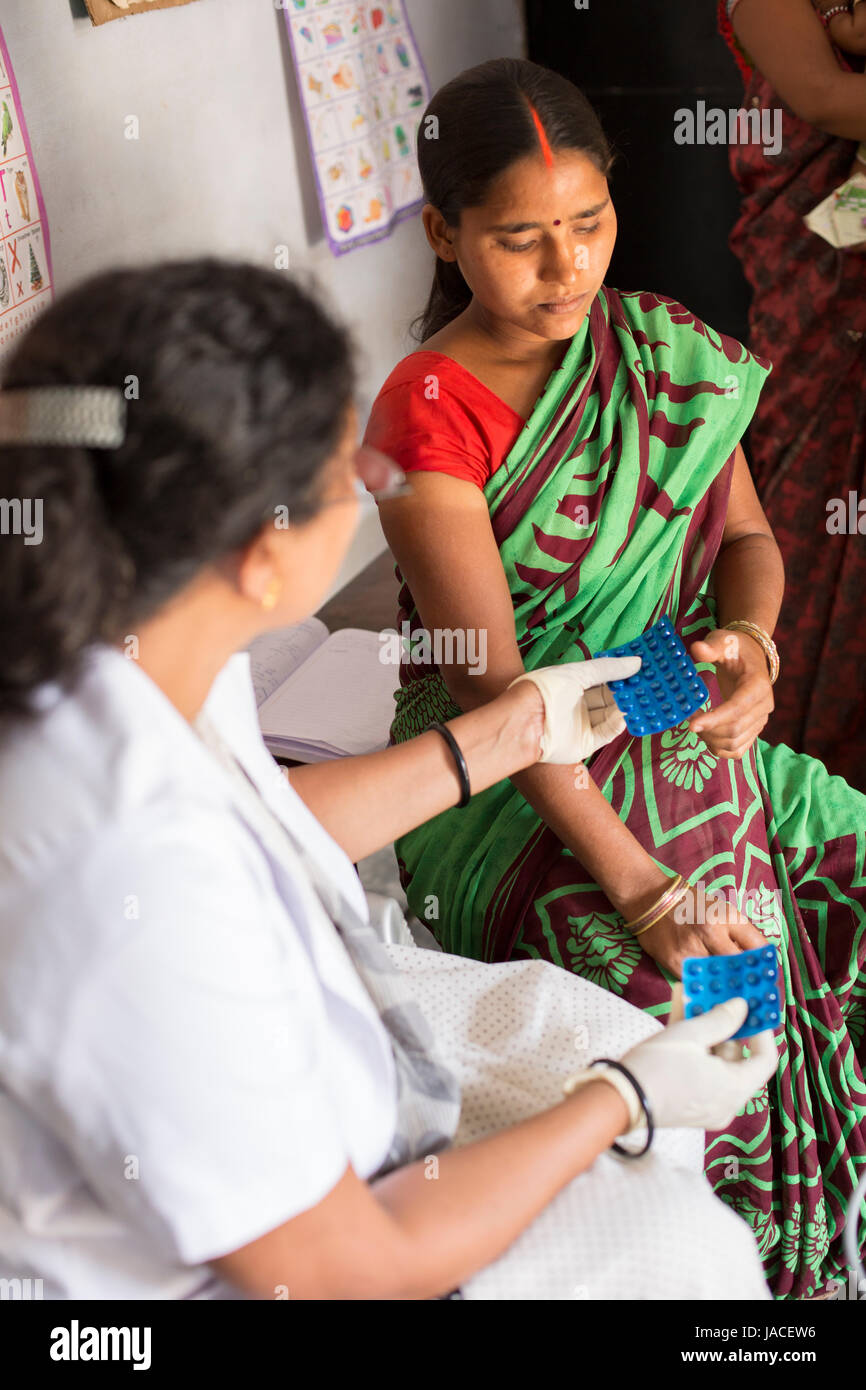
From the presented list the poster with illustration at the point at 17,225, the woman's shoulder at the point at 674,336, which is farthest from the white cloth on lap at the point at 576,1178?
the poster with illustration at the point at 17,225

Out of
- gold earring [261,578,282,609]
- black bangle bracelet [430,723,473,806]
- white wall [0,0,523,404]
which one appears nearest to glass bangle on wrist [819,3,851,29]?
white wall [0,0,523,404]

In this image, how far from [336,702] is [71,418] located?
4.35 feet

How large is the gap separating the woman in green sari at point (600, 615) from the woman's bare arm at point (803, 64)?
63 centimetres

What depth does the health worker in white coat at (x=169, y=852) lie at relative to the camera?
0.65 m

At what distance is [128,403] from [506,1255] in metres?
0.59

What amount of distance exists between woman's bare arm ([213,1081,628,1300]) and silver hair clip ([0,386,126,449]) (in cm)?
44

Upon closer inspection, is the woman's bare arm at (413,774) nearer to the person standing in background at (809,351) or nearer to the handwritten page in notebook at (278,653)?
the handwritten page in notebook at (278,653)

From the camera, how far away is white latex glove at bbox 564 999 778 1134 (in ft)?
2.95

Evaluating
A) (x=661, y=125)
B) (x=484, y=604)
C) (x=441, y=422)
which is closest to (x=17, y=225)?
Result: (x=441, y=422)

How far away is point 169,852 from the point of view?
664mm

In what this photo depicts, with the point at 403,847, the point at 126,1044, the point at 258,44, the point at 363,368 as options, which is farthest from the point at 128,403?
the point at 258,44

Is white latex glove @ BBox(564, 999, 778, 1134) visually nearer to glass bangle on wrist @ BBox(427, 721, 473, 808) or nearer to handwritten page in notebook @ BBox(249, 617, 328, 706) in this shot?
glass bangle on wrist @ BBox(427, 721, 473, 808)

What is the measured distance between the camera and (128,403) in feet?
2.17
